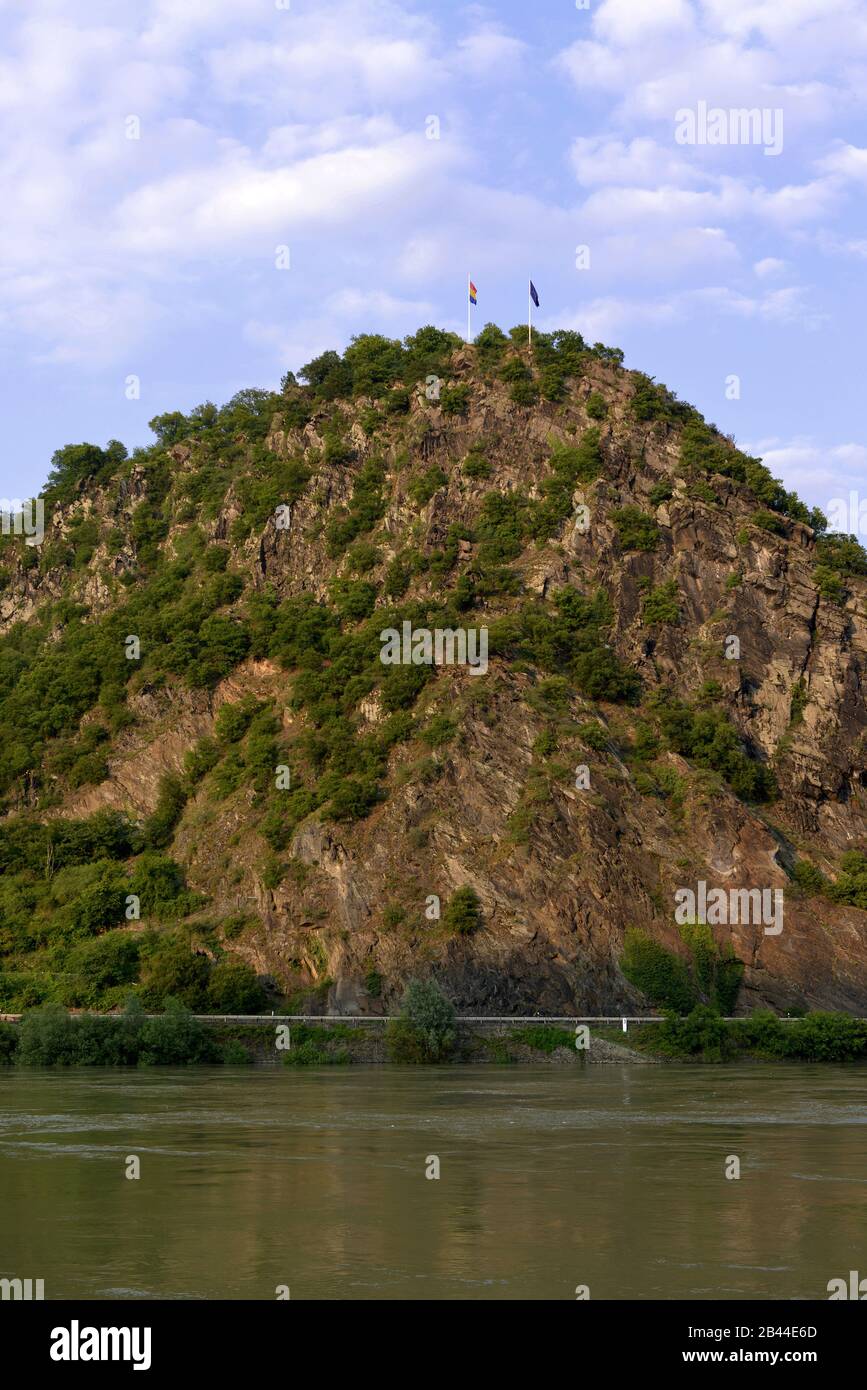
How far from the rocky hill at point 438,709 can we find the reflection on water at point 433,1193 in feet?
90.2

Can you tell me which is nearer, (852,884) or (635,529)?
(852,884)

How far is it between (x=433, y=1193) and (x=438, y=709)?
69531 mm

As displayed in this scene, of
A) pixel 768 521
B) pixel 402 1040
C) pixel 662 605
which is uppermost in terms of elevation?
pixel 768 521

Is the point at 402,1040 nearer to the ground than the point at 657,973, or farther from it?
nearer to the ground

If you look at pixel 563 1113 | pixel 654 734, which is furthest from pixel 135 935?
pixel 563 1113

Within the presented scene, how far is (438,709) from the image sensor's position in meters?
103

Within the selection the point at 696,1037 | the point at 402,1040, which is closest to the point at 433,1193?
the point at 402,1040

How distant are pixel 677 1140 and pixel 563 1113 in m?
8.85

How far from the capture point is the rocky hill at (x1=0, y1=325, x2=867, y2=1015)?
90.9 meters

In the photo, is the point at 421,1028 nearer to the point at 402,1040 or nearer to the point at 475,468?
the point at 402,1040

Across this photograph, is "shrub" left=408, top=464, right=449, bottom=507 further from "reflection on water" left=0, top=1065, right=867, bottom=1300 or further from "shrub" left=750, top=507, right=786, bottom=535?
"reflection on water" left=0, top=1065, right=867, bottom=1300

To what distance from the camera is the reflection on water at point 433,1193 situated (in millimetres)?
24500

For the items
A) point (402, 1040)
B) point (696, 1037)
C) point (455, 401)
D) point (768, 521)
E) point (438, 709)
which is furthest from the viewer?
point (455, 401)

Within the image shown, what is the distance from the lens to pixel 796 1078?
7069 centimetres
